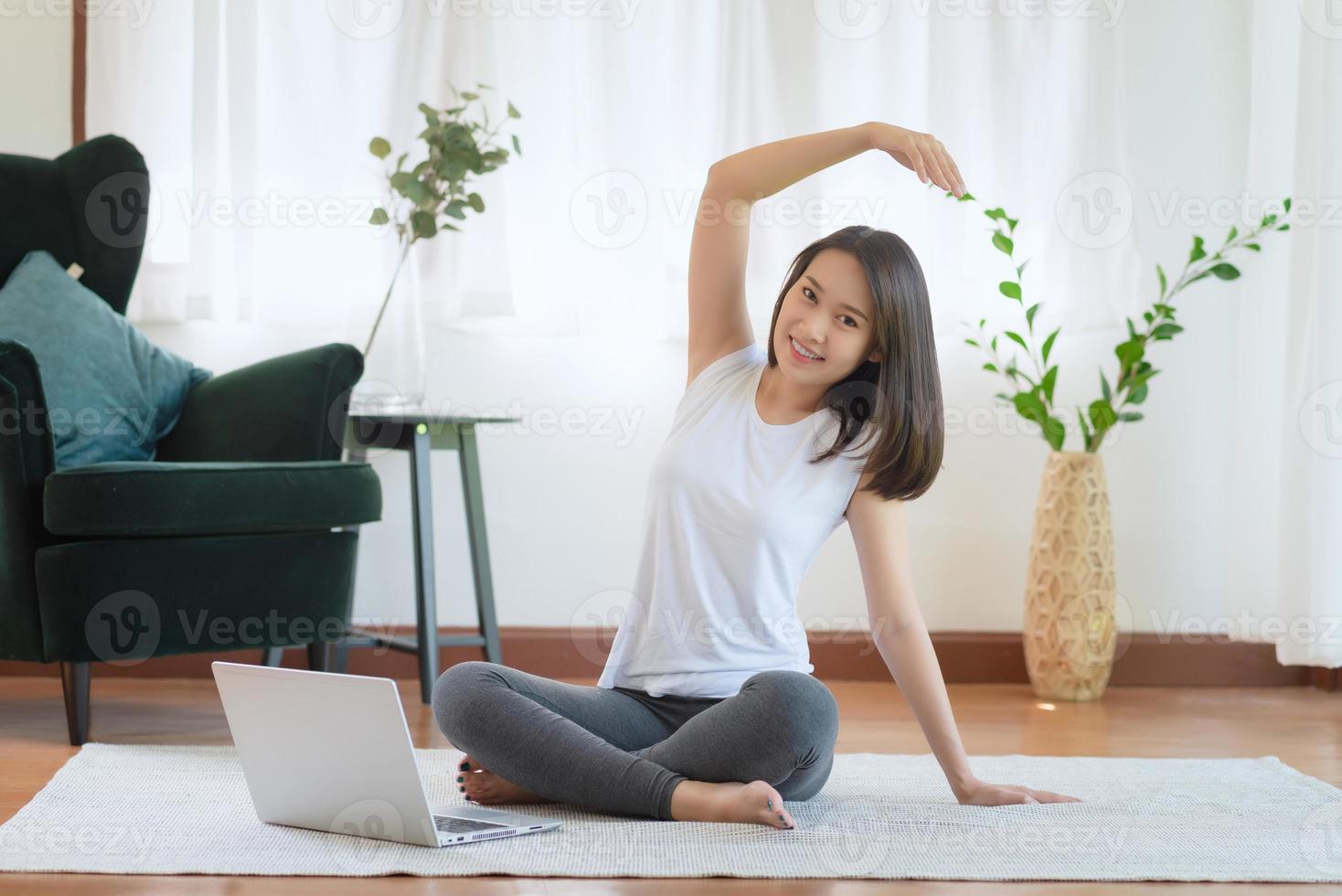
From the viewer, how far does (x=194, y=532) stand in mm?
1907

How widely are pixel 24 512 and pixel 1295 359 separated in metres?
2.31

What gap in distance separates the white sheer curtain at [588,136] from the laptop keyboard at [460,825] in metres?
1.49

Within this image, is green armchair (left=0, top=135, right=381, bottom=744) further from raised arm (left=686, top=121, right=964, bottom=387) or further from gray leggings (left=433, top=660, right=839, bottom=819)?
raised arm (left=686, top=121, right=964, bottom=387)

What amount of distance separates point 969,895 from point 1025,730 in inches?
41.7

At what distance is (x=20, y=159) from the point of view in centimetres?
236

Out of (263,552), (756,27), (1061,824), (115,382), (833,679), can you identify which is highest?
(756,27)

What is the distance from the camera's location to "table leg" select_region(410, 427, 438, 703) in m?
2.28

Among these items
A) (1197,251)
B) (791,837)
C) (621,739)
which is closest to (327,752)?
(621,739)

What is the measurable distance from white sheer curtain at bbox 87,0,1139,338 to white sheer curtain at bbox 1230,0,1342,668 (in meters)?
0.30

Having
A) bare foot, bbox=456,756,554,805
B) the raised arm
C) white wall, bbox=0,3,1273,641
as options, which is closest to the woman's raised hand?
the raised arm

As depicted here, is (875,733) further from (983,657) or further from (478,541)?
(478,541)

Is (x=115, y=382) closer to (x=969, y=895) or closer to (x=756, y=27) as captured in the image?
(x=756, y=27)

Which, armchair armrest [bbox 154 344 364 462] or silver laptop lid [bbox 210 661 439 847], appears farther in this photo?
armchair armrest [bbox 154 344 364 462]

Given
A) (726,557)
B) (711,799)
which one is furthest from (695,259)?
(711,799)
